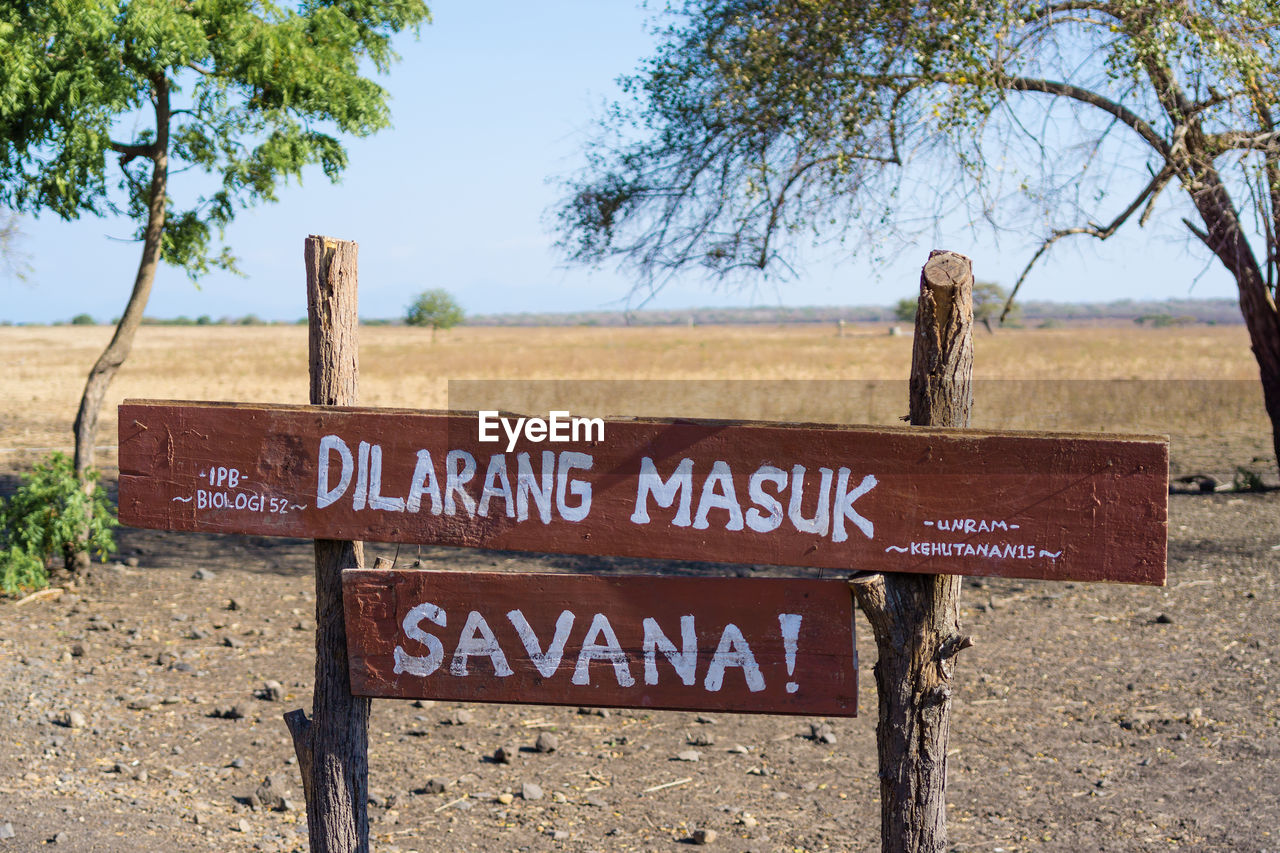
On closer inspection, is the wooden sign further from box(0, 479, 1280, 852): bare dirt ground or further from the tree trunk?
Result: the tree trunk

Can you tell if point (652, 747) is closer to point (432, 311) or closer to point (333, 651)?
point (333, 651)

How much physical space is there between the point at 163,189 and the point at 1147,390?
2561 cm

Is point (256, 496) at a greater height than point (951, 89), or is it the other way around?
point (951, 89)

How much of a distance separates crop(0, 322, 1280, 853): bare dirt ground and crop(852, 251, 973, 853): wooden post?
152 cm

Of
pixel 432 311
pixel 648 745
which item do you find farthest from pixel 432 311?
pixel 648 745

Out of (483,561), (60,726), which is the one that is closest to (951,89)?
(483,561)

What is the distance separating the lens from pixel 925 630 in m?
2.72

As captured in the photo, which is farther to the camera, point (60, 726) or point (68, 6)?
point (68, 6)

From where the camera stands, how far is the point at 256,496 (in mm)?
2914

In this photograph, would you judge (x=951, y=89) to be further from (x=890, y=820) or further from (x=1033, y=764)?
(x=890, y=820)

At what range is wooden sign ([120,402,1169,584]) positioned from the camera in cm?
255

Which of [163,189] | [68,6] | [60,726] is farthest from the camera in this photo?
[163,189]

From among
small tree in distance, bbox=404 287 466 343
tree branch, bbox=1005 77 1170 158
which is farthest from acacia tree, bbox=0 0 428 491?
small tree in distance, bbox=404 287 466 343

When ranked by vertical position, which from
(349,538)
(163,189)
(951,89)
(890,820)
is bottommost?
(890,820)
